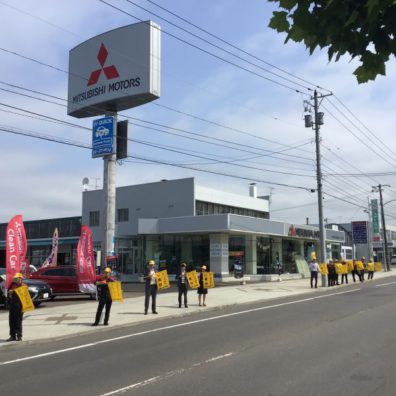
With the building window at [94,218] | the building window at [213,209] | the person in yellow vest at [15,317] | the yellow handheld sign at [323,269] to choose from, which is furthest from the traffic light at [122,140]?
the building window at [94,218]

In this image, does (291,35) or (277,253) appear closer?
(291,35)

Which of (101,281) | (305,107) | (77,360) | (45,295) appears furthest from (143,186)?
(77,360)

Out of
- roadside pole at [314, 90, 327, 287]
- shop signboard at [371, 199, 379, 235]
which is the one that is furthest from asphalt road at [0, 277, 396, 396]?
shop signboard at [371, 199, 379, 235]

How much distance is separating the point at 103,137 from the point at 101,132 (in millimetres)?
342

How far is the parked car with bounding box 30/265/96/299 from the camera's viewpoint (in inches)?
880

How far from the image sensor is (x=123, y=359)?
29.6 feet

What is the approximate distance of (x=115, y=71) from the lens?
27.0 meters

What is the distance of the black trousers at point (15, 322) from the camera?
37.7 ft

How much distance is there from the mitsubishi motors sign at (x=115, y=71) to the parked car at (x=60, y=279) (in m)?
9.72

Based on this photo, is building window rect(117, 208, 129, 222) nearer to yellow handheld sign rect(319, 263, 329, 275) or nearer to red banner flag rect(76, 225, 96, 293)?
yellow handheld sign rect(319, 263, 329, 275)

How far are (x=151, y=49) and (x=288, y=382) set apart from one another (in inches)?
858

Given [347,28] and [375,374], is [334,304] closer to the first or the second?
[375,374]

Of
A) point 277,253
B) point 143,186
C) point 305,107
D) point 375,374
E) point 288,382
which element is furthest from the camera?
point 143,186

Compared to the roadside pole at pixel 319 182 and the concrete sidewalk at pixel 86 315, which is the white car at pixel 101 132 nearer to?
the concrete sidewalk at pixel 86 315
